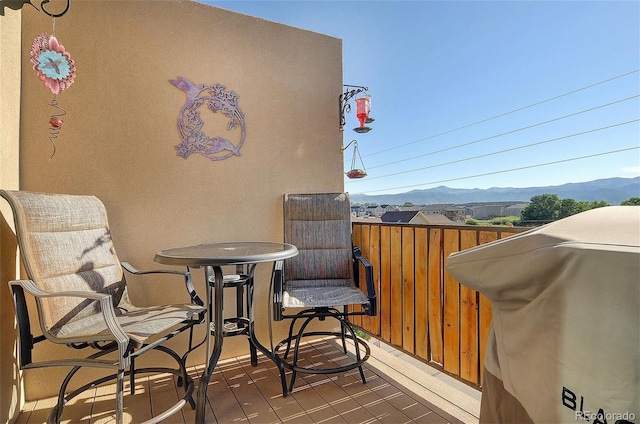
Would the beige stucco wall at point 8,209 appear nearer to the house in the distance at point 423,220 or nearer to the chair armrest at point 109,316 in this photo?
the chair armrest at point 109,316

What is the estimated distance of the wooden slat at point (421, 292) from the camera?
7.18 ft

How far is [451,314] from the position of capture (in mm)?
2018

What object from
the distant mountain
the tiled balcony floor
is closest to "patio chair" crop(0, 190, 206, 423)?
the tiled balcony floor

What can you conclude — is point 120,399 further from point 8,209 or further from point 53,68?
point 53,68

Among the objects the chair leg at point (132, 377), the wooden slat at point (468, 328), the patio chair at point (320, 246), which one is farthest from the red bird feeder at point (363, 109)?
the chair leg at point (132, 377)

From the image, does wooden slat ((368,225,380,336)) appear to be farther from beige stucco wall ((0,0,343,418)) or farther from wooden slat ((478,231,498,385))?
wooden slat ((478,231,498,385))

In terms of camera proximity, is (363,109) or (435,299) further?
(363,109)

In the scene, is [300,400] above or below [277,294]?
below

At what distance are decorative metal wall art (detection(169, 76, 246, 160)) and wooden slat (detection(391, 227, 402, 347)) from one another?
1.52m

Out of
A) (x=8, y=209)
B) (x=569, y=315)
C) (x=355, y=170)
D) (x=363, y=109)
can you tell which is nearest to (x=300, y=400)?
(x=569, y=315)

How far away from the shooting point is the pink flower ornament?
191 centimetres

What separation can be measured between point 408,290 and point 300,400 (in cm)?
108

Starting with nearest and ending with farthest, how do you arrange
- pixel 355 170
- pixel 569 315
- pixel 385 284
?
pixel 569 315
pixel 385 284
pixel 355 170

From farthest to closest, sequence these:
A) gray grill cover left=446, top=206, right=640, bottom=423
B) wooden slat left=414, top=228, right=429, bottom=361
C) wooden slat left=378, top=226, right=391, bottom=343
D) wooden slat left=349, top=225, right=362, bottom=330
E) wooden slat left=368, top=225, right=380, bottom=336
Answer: wooden slat left=349, top=225, right=362, bottom=330 < wooden slat left=368, top=225, right=380, bottom=336 < wooden slat left=378, top=226, right=391, bottom=343 < wooden slat left=414, top=228, right=429, bottom=361 < gray grill cover left=446, top=206, right=640, bottom=423
